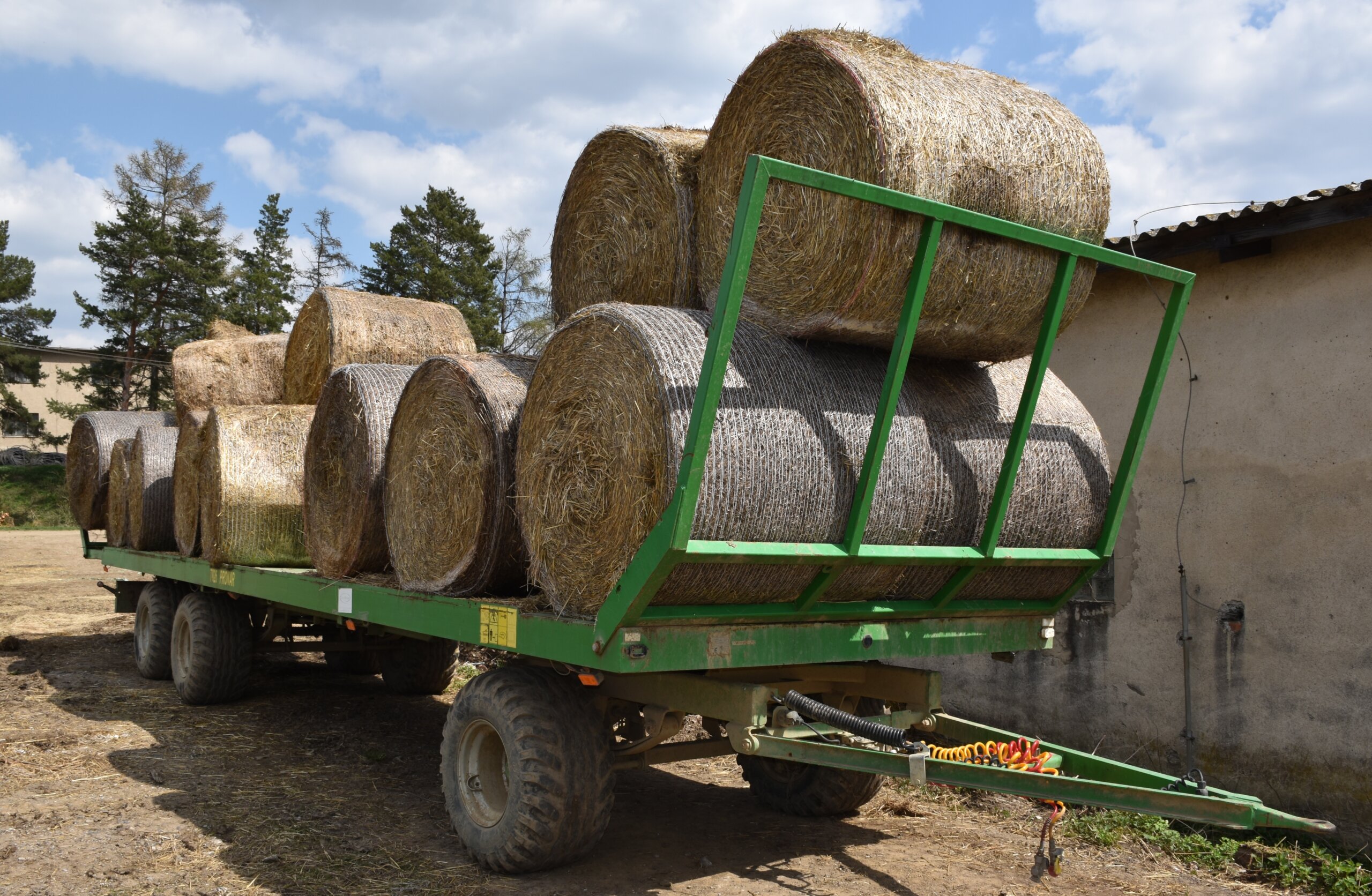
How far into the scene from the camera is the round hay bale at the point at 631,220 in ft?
17.9

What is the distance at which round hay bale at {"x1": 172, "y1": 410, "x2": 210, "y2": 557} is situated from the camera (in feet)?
28.5

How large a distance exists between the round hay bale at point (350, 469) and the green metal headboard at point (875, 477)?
269 centimetres

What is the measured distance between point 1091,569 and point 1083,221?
164 centimetres

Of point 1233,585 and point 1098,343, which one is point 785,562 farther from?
point 1098,343

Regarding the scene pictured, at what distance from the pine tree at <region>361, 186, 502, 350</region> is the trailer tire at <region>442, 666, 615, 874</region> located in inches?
1391

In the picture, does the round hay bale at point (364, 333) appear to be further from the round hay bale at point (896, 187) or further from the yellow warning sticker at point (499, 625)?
the round hay bale at point (896, 187)

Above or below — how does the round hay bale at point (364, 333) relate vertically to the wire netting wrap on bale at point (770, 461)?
above

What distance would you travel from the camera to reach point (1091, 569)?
5.31m

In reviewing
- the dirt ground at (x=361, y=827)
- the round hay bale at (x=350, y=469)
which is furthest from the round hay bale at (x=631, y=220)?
the dirt ground at (x=361, y=827)

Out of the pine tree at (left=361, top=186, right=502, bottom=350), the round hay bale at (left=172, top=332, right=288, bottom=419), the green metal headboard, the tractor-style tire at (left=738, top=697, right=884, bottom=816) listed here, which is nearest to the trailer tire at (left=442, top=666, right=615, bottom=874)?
the green metal headboard

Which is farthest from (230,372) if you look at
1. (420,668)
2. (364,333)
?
(420,668)

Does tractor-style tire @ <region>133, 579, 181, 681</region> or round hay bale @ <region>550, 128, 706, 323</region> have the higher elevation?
round hay bale @ <region>550, 128, 706, 323</region>

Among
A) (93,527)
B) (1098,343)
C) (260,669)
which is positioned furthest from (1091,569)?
(93,527)

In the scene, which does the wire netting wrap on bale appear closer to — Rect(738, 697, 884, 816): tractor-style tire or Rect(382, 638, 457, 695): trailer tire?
Rect(738, 697, 884, 816): tractor-style tire
